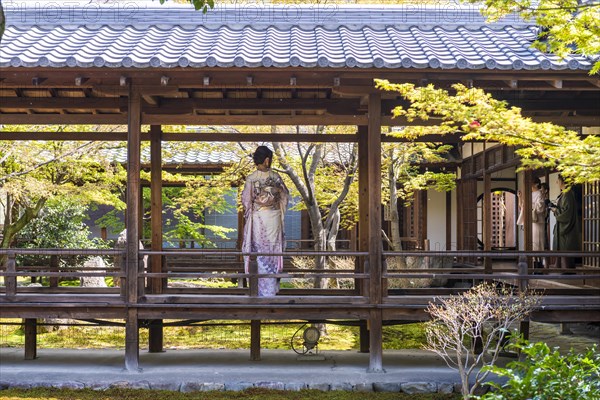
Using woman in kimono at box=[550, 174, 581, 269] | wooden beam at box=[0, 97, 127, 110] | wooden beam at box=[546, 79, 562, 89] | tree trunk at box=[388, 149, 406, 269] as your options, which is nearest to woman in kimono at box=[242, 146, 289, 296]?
wooden beam at box=[0, 97, 127, 110]

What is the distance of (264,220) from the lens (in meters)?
11.2

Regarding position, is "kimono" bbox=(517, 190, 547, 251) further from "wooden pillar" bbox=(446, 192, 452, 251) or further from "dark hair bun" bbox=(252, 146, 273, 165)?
"dark hair bun" bbox=(252, 146, 273, 165)

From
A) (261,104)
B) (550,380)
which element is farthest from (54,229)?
(550,380)

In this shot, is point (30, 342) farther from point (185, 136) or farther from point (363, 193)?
point (363, 193)

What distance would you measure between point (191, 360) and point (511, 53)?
628cm

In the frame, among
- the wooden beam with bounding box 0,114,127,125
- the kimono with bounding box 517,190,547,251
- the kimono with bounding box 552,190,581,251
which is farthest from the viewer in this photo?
the kimono with bounding box 517,190,547,251

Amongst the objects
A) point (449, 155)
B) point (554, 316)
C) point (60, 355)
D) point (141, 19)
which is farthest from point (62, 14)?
point (449, 155)

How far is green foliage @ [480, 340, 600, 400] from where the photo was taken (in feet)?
22.6

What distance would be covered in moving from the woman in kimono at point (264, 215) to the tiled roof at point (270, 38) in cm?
194

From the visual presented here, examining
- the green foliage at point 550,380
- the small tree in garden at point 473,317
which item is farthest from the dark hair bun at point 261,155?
the green foliage at point 550,380

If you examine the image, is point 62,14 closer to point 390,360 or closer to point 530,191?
point 390,360

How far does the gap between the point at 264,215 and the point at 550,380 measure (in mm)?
5269

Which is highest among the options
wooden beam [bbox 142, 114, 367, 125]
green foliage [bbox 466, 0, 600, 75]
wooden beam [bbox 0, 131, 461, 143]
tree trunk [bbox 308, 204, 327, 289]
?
green foliage [bbox 466, 0, 600, 75]

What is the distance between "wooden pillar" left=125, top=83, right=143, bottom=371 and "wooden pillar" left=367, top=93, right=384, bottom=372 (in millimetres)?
3164
